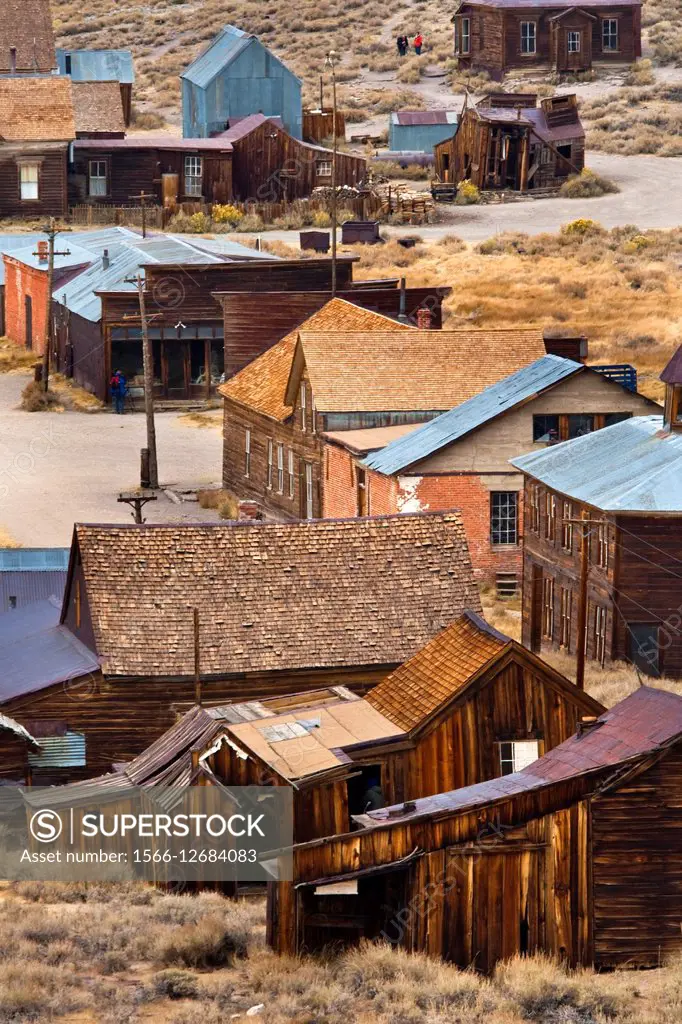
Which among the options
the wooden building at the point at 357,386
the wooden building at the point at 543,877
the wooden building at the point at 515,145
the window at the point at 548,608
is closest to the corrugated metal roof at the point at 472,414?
the wooden building at the point at 357,386

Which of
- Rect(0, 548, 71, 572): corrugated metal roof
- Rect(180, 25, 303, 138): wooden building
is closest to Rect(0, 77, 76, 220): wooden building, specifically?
Rect(180, 25, 303, 138): wooden building

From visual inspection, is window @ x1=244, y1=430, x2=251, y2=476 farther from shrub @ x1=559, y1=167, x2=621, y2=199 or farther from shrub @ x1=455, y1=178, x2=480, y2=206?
shrub @ x1=559, y1=167, x2=621, y2=199

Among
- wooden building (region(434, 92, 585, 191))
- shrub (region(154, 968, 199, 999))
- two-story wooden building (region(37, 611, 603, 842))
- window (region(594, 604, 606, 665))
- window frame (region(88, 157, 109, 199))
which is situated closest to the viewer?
shrub (region(154, 968, 199, 999))

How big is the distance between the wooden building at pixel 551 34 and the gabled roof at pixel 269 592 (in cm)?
7185

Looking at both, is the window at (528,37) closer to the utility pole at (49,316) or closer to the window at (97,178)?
the window at (97,178)

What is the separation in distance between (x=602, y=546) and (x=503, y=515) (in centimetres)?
694

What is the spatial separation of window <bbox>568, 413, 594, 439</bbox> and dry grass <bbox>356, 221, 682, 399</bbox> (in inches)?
751

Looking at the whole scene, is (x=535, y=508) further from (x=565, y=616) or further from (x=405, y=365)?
(x=405, y=365)

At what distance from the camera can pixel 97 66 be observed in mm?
96125

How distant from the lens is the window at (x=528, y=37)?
322ft

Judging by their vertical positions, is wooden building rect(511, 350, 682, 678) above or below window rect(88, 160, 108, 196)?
below

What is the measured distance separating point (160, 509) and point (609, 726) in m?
26.7

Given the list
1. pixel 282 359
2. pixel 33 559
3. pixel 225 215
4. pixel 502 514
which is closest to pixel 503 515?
pixel 502 514

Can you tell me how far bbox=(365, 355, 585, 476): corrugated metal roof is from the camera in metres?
38.8
